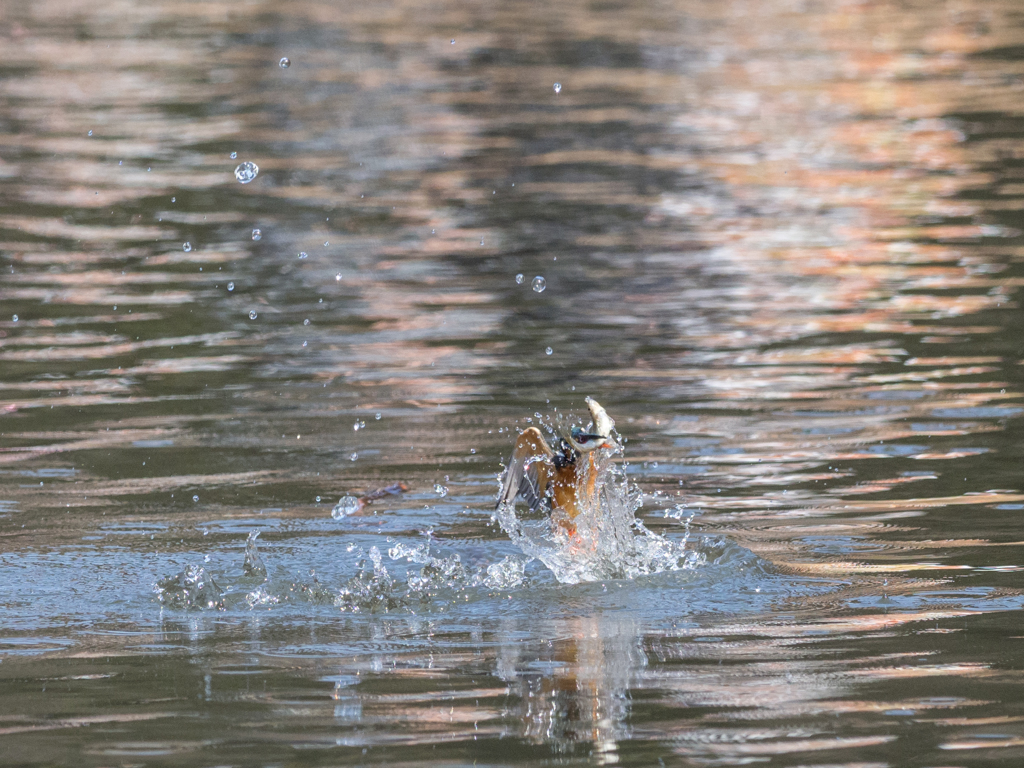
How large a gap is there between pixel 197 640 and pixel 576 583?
4.95 feet

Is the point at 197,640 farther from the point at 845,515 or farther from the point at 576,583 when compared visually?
the point at 845,515

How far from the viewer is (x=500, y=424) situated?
880 centimetres

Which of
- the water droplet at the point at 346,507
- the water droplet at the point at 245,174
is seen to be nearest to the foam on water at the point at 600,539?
the water droplet at the point at 346,507

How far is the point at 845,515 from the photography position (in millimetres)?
7156

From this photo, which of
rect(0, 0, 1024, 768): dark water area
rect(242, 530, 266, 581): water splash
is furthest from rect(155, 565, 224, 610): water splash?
rect(242, 530, 266, 581): water splash

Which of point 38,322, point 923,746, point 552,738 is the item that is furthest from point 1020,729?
point 38,322

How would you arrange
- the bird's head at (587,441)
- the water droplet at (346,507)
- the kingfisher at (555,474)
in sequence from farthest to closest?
1. the water droplet at (346,507)
2. the kingfisher at (555,474)
3. the bird's head at (587,441)

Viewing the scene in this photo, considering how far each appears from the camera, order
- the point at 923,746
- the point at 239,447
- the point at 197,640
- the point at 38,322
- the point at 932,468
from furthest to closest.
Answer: the point at 38,322 → the point at 239,447 → the point at 932,468 → the point at 197,640 → the point at 923,746

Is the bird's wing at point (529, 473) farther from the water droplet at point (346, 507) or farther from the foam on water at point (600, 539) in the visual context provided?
the water droplet at point (346, 507)

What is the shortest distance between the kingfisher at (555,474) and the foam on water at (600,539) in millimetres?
12

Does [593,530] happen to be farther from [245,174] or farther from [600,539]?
[245,174]

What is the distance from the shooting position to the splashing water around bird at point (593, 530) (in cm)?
651

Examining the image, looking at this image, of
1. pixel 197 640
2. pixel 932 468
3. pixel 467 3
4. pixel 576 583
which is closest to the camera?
pixel 197 640

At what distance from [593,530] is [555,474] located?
0.29 m
